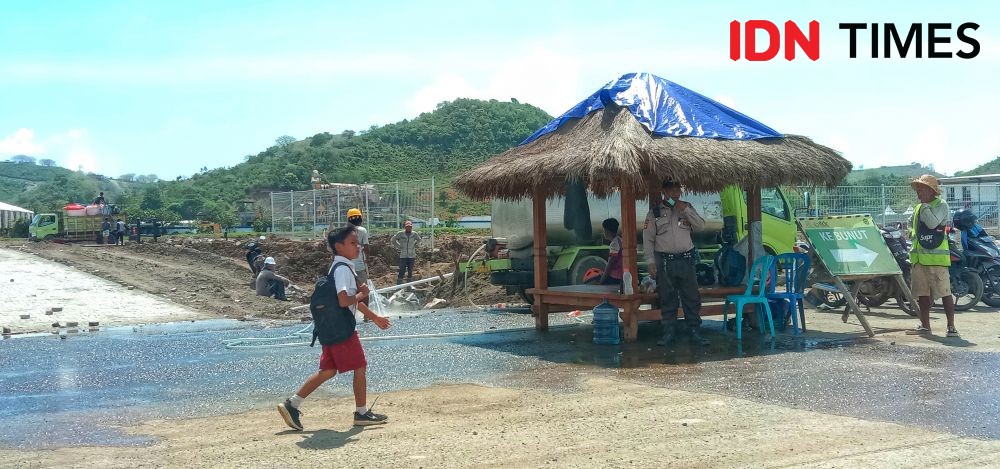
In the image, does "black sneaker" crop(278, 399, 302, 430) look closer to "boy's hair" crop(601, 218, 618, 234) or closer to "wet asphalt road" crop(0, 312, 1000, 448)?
"wet asphalt road" crop(0, 312, 1000, 448)

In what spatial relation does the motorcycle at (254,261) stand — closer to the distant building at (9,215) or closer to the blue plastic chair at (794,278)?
the blue plastic chair at (794,278)

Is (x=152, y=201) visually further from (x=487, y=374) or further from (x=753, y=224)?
(x=487, y=374)

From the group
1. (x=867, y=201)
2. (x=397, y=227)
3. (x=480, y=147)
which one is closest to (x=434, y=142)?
(x=480, y=147)

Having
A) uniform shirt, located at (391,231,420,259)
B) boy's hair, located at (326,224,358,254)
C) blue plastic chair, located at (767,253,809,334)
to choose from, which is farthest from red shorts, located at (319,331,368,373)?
uniform shirt, located at (391,231,420,259)

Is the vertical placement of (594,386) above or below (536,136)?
below

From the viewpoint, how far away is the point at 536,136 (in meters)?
12.9

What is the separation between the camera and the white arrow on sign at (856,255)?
12.0 m

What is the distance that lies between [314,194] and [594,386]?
28.1 m

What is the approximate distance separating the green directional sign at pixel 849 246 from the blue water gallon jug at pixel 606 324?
2776 mm

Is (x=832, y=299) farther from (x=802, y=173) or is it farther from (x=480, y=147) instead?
(x=480, y=147)

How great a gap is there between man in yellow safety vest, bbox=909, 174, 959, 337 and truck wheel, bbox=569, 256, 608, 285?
6.09 m

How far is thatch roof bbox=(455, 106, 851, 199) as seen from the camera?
10.5 m

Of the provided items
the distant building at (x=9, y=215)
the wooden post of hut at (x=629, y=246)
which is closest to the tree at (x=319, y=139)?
the distant building at (x=9, y=215)

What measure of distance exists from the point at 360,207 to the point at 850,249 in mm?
21661
